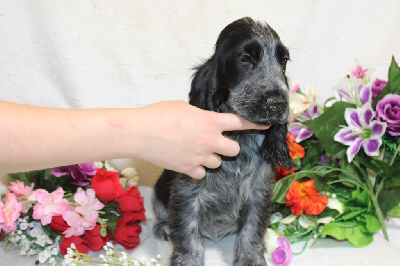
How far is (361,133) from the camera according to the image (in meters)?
2.34

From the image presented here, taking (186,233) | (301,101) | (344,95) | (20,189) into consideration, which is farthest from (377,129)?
(20,189)

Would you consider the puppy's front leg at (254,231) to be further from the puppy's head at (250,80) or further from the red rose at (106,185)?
the red rose at (106,185)

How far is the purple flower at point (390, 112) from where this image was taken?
2.29 meters

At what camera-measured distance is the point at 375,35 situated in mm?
2830

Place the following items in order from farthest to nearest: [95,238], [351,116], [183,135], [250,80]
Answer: [351,116], [95,238], [250,80], [183,135]

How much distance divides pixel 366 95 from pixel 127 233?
4.38 feet

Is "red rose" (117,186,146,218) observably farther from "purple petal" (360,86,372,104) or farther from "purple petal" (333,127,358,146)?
"purple petal" (360,86,372,104)

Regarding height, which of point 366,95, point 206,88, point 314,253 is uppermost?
point 206,88

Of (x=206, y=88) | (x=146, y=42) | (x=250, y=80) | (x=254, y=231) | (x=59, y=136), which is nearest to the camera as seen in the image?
(x=59, y=136)

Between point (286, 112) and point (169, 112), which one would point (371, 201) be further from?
point (169, 112)

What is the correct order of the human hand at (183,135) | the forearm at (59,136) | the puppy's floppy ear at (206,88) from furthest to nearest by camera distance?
the puppy's floppy ear at (206,88)
the human hand at (183,135)
the forearm at (59,136)

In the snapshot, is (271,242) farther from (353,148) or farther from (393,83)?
(393,83)

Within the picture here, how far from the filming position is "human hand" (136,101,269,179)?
5.38ft

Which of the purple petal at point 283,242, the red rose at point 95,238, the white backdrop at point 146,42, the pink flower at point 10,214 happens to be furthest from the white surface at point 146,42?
the purple petal at point 283,242
